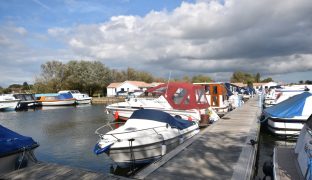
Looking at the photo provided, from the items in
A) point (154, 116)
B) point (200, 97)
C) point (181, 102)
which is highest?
point (200, 97)

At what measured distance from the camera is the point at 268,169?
25.3ft

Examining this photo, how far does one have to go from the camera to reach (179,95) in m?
19.9

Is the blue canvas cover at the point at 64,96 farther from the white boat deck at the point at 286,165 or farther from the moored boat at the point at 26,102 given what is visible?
the white boat deck at the point at 286,165

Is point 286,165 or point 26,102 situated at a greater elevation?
point 26,102

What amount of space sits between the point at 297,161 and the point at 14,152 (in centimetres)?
851

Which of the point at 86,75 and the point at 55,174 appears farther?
the point at 86,75

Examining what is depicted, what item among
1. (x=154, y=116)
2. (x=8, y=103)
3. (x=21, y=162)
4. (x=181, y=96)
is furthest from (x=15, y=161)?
(x=8, y=103)

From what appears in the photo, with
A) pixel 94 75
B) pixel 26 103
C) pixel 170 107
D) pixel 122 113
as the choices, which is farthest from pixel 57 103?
pixel 170 107

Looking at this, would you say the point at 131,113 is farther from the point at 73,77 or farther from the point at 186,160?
the point at 73,77

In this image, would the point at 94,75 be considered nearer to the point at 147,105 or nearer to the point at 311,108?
the point at 147,105

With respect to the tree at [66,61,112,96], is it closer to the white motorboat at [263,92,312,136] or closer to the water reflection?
the water reflection

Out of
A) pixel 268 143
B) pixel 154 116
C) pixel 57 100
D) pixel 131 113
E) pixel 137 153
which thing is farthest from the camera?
pixel 57 100

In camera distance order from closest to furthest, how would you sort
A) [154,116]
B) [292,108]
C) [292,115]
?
1. [154,116]
2. [292,115]
3. [292,108]

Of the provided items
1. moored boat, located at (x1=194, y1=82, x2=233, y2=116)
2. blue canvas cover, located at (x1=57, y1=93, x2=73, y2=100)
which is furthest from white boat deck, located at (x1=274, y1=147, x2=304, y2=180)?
blue canvas cover, located at (x1=57, y1=93, x2=73, y2=100)
